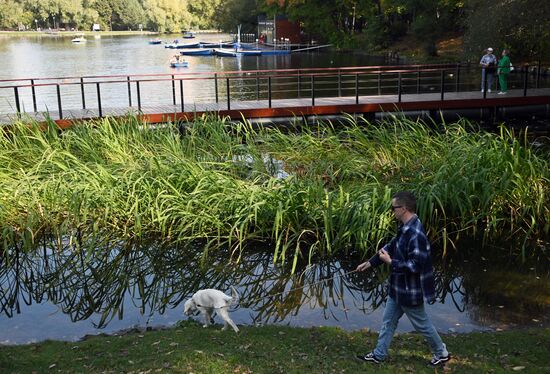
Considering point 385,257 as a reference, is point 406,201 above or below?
above

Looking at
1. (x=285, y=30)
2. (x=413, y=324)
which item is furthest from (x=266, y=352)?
(x=285, y=30)

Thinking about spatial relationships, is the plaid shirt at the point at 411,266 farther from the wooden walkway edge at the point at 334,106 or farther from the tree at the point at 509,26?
the tree at the point at 509,26

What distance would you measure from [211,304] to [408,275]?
2.10m

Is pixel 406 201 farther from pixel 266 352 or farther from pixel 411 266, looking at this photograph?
pixel 266 352

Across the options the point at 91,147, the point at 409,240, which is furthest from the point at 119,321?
the point at 91,147

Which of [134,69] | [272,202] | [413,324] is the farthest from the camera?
[134,69]

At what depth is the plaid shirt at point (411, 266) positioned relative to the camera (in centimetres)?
457

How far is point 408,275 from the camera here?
4.70 m

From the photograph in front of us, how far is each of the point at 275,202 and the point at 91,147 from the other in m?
4.04

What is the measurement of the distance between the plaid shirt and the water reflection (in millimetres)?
2032

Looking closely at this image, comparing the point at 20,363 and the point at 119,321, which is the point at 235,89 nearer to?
the point at 119,321

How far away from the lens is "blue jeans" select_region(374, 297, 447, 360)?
4.80 meters

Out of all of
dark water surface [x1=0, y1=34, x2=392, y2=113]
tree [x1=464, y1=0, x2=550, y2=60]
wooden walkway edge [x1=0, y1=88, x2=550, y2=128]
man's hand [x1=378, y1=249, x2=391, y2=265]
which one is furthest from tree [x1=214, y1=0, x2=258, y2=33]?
man's hand [x1=378, y1=249, x2=391, y2=265]

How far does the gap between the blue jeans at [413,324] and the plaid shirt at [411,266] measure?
9cm
